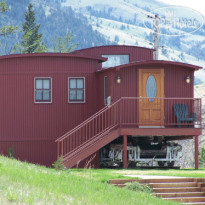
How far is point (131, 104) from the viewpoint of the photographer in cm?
2577

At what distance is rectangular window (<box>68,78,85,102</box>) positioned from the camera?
27.5 m

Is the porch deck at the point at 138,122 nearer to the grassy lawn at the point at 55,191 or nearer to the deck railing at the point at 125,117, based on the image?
the deck railing at the point at 125,117

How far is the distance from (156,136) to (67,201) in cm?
1504

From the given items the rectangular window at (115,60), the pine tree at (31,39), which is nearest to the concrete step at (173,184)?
the rectangular window at (115,60)

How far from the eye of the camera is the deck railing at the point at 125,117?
83.4ft

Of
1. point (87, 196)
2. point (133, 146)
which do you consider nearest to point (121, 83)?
point (133, 146)

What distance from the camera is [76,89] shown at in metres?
27.6

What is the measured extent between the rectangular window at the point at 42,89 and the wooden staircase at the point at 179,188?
9829 millimetres

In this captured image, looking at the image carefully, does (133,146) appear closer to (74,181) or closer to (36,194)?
(74,181)

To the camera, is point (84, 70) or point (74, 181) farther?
point (84, 70)

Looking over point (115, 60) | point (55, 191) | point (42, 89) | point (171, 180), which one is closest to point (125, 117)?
point (42, 89)

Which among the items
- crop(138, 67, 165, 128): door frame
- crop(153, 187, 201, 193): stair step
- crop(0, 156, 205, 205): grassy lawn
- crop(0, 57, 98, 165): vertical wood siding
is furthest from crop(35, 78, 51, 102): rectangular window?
crop(0, 156, 205, 205): grassy lawn

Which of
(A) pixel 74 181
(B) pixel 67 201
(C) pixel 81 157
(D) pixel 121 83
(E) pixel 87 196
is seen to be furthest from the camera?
(D) pixel 121 83

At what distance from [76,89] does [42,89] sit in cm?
139
